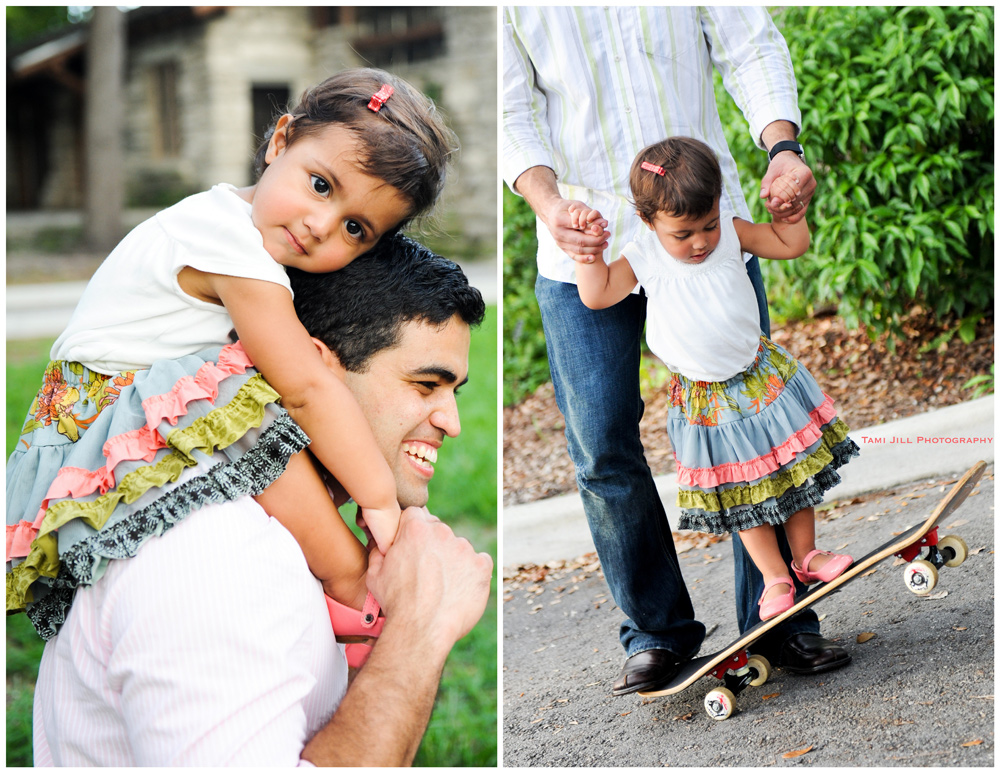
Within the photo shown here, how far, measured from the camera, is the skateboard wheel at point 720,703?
210cm

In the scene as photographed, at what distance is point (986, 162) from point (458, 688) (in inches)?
115

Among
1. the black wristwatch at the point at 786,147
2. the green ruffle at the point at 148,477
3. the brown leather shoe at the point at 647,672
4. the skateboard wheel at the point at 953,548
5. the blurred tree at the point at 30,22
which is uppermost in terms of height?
the blurred tree at the point at 30,22

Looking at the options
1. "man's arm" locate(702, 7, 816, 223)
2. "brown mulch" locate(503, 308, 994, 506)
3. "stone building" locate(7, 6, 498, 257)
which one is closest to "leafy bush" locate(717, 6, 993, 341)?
"brown mulch" locate(503, 308, 994, 506)

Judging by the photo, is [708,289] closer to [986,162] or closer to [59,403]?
[59,403]

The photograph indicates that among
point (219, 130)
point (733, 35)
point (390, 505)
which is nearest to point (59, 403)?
point (390, 505)

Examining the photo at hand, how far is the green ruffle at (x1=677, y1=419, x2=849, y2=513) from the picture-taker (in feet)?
6.49

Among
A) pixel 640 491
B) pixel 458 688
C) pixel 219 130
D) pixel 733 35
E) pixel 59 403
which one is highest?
pixel 219 130

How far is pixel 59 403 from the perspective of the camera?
132 centimetres

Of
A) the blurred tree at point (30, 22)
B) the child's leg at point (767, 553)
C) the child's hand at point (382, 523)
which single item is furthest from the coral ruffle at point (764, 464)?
the blurred tree at point (30, 22)

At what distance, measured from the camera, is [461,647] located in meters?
3.18

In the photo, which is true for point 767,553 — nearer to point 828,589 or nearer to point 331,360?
point 828,589

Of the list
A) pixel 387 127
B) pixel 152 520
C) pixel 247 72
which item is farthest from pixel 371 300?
pixel 247 72

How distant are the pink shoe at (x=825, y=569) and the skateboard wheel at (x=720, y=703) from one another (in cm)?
31

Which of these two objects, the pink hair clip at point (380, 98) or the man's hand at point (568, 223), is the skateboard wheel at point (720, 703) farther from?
the pink hair clip at point (380, 98)
